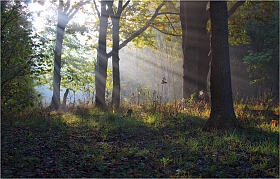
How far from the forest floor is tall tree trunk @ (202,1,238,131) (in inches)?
20.9

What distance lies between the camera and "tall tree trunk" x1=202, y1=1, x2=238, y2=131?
27.2 ft

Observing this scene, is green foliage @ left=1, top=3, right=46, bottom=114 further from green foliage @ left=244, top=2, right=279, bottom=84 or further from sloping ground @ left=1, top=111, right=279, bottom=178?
green foliage @ left=244, top=2, right=279, bottom=84

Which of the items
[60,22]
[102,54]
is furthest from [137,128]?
[60,22]

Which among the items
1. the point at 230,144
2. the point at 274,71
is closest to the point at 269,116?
the point at 230,144

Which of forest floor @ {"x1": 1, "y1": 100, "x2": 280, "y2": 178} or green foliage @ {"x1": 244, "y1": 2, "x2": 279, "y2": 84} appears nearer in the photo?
forest floor @ {"x1": 1, "y1": 100, "x2": 280, "y2": 178}

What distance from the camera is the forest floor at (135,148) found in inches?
203

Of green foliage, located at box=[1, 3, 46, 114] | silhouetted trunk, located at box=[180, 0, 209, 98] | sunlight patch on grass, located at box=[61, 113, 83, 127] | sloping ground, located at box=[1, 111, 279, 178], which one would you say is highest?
silhouetted trunk, located at box=[180, 0, 209, 98]

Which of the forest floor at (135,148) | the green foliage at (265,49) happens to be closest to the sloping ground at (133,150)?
the forest floor at (135,148)

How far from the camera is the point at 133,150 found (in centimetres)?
655

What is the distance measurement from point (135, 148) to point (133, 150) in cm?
10

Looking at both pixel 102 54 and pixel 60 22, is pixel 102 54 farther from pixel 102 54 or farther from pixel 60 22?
pixel 60 22

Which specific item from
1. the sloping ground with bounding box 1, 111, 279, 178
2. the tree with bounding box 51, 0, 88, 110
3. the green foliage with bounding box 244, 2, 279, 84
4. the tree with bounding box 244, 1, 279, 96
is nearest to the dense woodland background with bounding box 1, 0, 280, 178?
the sloping ground with bounding box 1, 111, 279, 178

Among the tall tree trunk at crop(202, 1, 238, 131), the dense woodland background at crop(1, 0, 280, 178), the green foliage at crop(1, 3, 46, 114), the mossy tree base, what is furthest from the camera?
the tall tree trunk at crop(202, 1, 238, 131)

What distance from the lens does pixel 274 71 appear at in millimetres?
31172
